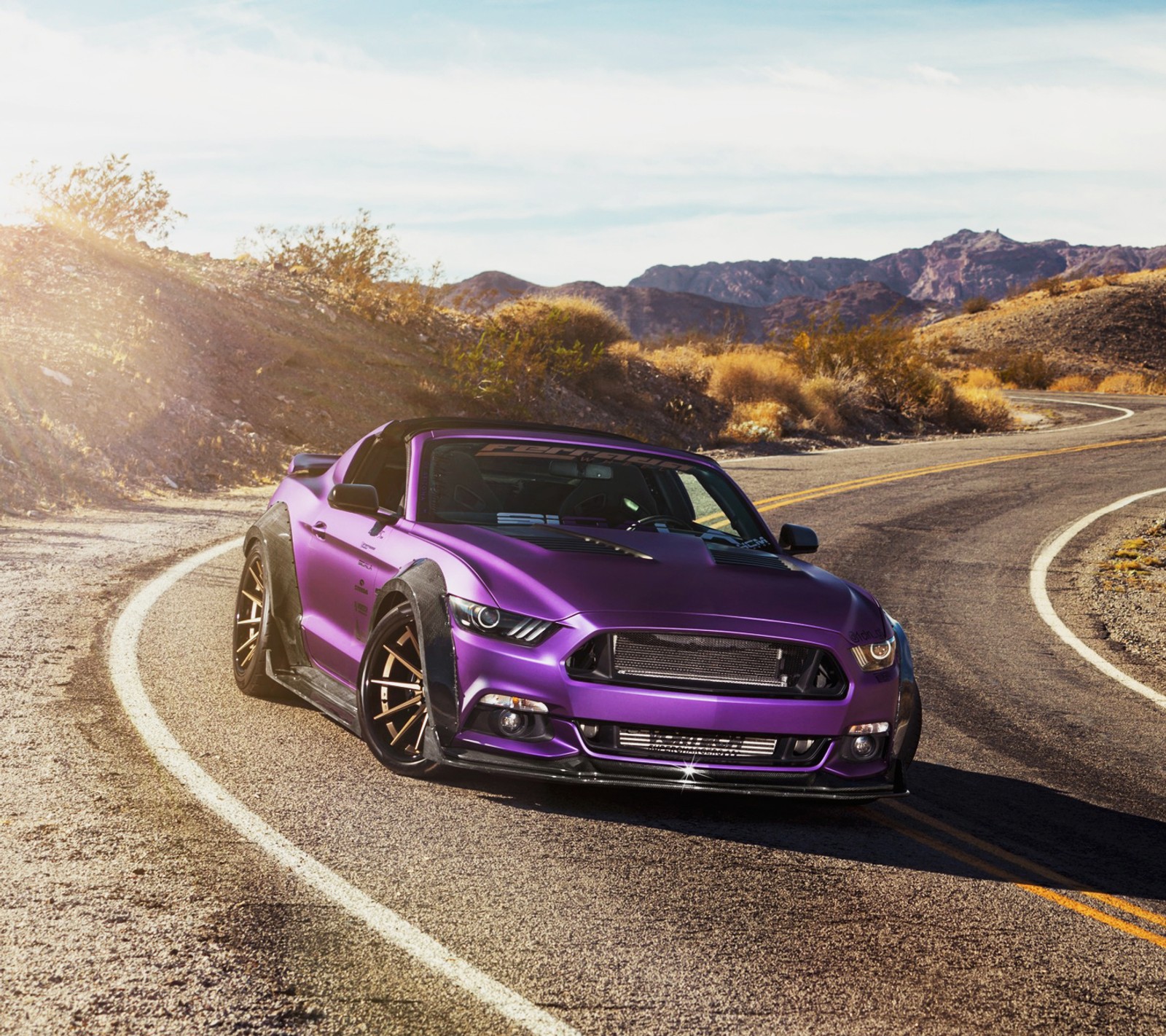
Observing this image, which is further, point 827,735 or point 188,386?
point 188,386

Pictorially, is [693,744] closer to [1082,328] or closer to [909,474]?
[909,474]

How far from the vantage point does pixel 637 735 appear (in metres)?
4.99

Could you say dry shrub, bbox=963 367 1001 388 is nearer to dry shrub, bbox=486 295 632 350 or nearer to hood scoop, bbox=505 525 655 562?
dry shrub, bbox=486 295 632 350

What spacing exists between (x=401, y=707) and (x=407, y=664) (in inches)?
7.1

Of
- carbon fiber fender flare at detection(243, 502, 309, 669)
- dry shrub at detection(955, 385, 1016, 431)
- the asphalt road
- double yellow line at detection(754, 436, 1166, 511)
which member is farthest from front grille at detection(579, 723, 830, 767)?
dry shrub at detection(955, 385, 1016, 431)

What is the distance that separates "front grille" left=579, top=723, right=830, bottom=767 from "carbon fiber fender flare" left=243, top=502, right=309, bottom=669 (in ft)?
7.20

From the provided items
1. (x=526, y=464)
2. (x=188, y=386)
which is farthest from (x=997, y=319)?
(x=526, y=464)

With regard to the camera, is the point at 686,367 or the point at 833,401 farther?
the point at 686,367

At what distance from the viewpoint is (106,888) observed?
420 centimetres

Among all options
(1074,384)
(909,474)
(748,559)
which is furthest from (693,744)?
(1074,384)

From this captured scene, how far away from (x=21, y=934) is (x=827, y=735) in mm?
2915

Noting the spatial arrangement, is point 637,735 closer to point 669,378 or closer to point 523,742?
point 523,742

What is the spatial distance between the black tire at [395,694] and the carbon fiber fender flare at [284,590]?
111cm

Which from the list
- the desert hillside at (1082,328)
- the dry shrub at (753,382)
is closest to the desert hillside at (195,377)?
the dry shrub at (753,382)
